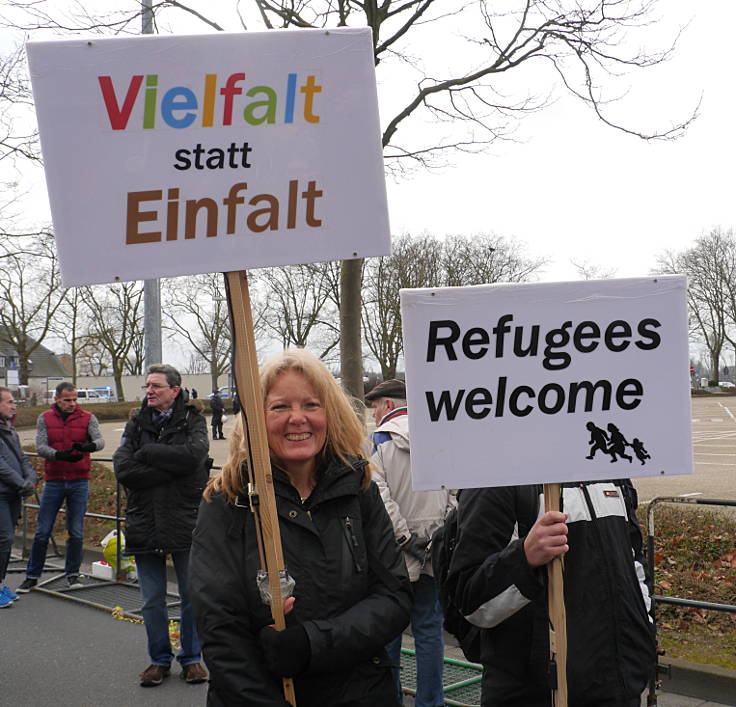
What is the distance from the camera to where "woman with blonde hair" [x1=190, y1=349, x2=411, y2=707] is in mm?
2586

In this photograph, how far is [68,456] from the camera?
889 centimetres

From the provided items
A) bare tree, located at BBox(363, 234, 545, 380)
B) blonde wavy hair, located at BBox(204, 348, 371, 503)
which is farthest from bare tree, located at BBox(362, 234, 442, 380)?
blonde wavy hair, located at BBox(204, 348, 371, 503)

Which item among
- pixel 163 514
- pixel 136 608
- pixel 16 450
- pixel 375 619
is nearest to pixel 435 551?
pixel 375 619

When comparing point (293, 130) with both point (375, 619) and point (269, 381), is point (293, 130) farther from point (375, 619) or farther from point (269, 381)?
point (375, 619)

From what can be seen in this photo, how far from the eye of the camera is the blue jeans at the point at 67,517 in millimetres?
8914

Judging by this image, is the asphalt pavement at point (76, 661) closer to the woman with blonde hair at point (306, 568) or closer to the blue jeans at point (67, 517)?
the blue jeans at point (67, 517)

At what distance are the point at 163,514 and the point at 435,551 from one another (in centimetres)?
337

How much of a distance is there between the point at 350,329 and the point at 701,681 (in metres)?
5.75

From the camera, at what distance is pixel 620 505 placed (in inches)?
110

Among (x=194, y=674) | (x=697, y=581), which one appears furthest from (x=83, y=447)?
(x=697, y=581)

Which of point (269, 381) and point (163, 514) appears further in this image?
point (163, 514)

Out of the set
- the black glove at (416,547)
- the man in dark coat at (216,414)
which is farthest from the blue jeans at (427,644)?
the man in dark coat at (216,414)

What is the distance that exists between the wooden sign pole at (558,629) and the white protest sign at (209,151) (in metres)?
1.05

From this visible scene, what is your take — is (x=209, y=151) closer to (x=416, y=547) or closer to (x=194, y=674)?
(x=416, y=547)
